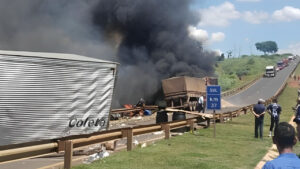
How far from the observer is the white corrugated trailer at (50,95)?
345 inches

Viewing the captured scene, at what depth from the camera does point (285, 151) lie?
3027mm

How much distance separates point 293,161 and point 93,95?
8.41m

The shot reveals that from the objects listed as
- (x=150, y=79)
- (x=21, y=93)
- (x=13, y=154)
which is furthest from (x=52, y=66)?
(x=150, y=79)

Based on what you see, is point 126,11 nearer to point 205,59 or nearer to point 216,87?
point 205,59

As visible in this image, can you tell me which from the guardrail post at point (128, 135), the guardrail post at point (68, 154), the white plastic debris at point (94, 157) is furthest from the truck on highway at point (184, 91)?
the guardrail post at point (68, 154)

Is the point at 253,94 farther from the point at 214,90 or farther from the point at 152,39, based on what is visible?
the point at 214,90

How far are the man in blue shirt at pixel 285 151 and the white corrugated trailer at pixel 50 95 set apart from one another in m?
7.06

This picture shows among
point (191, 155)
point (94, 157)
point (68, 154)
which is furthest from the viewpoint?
point (191, 155)

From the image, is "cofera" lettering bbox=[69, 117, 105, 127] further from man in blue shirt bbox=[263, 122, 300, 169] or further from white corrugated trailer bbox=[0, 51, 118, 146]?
man in blue shirt bbox=[263, 122, 300, 169]

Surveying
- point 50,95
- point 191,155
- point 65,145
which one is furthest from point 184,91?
point 65,145

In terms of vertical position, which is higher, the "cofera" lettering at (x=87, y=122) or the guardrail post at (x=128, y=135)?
the "cofera" lettering at (x=87, y=122)

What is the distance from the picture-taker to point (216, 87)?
14258 millimetres

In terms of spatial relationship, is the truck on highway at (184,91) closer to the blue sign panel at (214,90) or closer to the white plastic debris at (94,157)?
the blue sign panel at (214,90)

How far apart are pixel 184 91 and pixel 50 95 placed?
18283 mm
